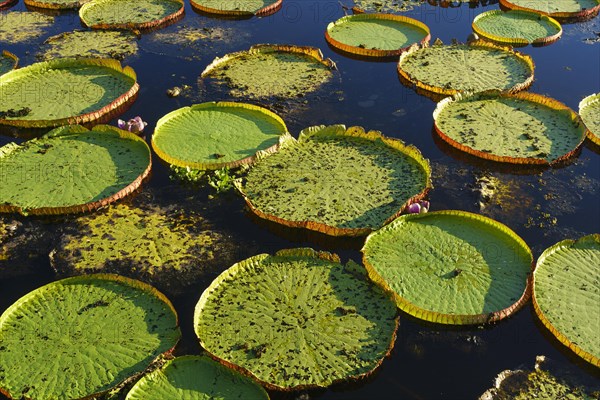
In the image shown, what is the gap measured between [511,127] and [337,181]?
93.4 inches

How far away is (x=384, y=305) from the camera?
17.6 feet

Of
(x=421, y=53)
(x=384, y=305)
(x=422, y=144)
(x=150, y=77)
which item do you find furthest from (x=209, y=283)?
(x=421, y=53)

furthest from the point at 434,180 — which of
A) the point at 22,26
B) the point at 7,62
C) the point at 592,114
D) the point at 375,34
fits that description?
the point at 22,26

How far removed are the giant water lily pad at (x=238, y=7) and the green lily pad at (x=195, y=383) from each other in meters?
7.38

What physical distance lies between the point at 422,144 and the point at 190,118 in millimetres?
2789

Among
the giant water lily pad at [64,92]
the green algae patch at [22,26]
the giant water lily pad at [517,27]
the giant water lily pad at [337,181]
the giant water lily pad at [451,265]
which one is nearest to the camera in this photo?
the giant water lily pad at [451,265]

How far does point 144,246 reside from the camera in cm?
613

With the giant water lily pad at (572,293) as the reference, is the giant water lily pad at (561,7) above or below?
above

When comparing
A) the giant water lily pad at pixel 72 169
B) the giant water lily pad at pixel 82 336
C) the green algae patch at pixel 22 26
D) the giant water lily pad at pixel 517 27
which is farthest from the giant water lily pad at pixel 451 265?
the green algae patch at pixel 22 26

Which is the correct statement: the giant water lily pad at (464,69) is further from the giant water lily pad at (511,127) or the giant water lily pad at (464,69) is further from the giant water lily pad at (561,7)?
the giant water lily pad at (561,7)

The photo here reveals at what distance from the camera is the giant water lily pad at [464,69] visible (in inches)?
335

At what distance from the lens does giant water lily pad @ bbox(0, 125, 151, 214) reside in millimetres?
Result: 6559

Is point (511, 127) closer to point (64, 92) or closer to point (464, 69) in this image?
point (464, 69)

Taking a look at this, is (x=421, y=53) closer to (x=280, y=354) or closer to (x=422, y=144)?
(x=422, y=144)
